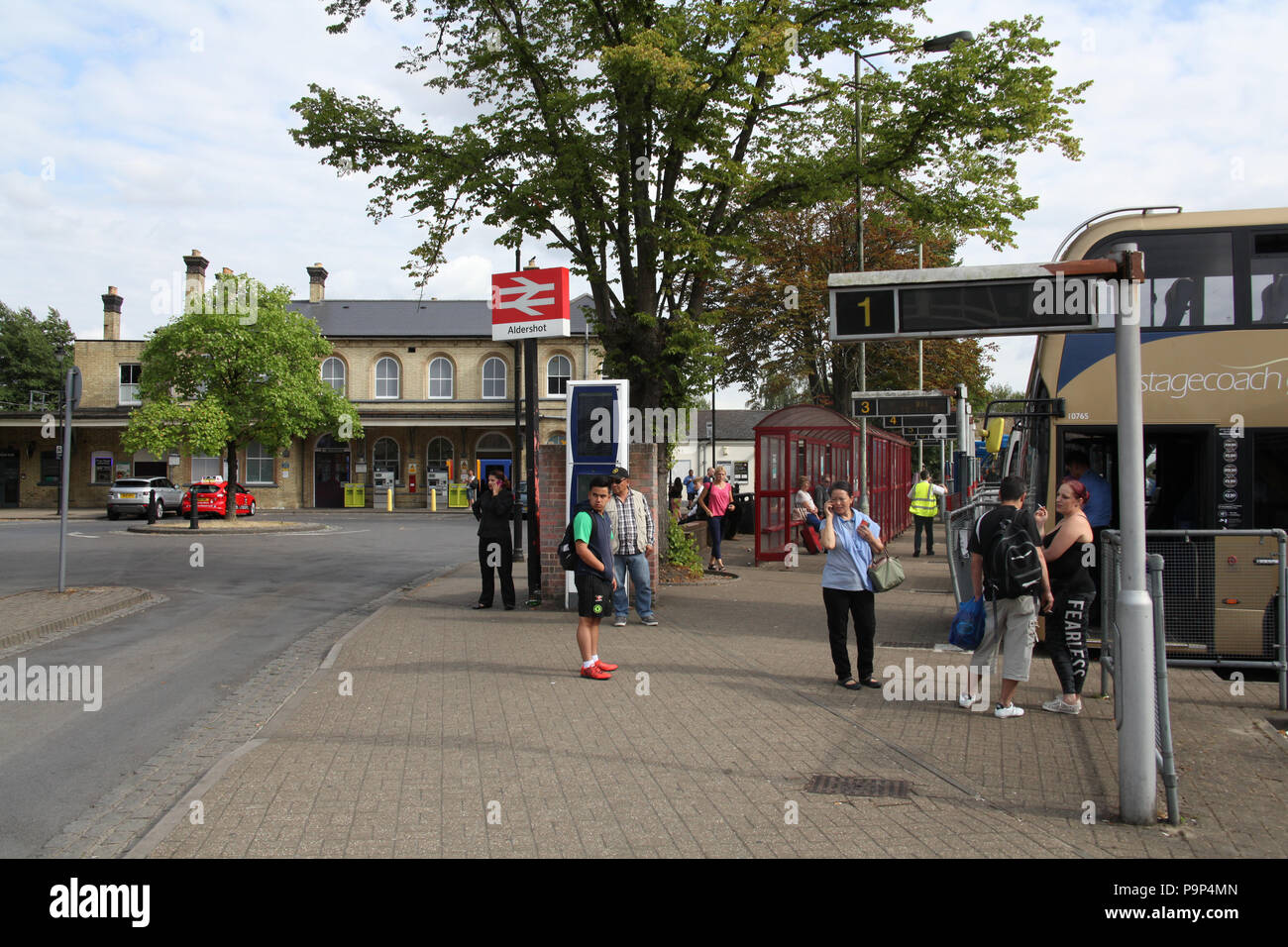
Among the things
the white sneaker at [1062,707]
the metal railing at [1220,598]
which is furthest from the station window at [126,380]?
the white sneaker at [1062,707]

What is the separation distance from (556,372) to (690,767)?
43234 mm

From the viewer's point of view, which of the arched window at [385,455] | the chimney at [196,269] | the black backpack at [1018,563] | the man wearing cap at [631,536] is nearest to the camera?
the black backpack at [1018,563]

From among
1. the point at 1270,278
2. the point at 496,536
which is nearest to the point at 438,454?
the point at 496,536

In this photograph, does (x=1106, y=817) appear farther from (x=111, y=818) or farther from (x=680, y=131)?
(x=680, y=131)

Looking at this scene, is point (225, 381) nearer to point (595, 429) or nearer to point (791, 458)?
point (791, 458)

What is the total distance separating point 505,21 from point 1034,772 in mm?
12796

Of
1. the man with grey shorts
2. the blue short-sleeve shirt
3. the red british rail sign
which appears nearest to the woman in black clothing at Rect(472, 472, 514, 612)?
the red british rail sign

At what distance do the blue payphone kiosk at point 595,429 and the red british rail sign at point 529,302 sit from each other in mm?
1056

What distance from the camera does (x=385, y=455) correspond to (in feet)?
158

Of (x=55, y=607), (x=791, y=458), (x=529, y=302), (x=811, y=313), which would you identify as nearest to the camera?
(x=529, y=302)

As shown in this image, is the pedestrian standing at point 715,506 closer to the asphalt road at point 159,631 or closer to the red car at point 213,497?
the asphalt road at point 159,631

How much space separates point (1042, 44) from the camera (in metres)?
13.2

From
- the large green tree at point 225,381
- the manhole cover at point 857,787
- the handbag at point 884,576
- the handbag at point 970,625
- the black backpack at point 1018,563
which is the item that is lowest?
the manhole cover at point 857,787

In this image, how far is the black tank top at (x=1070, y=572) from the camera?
7.87m
